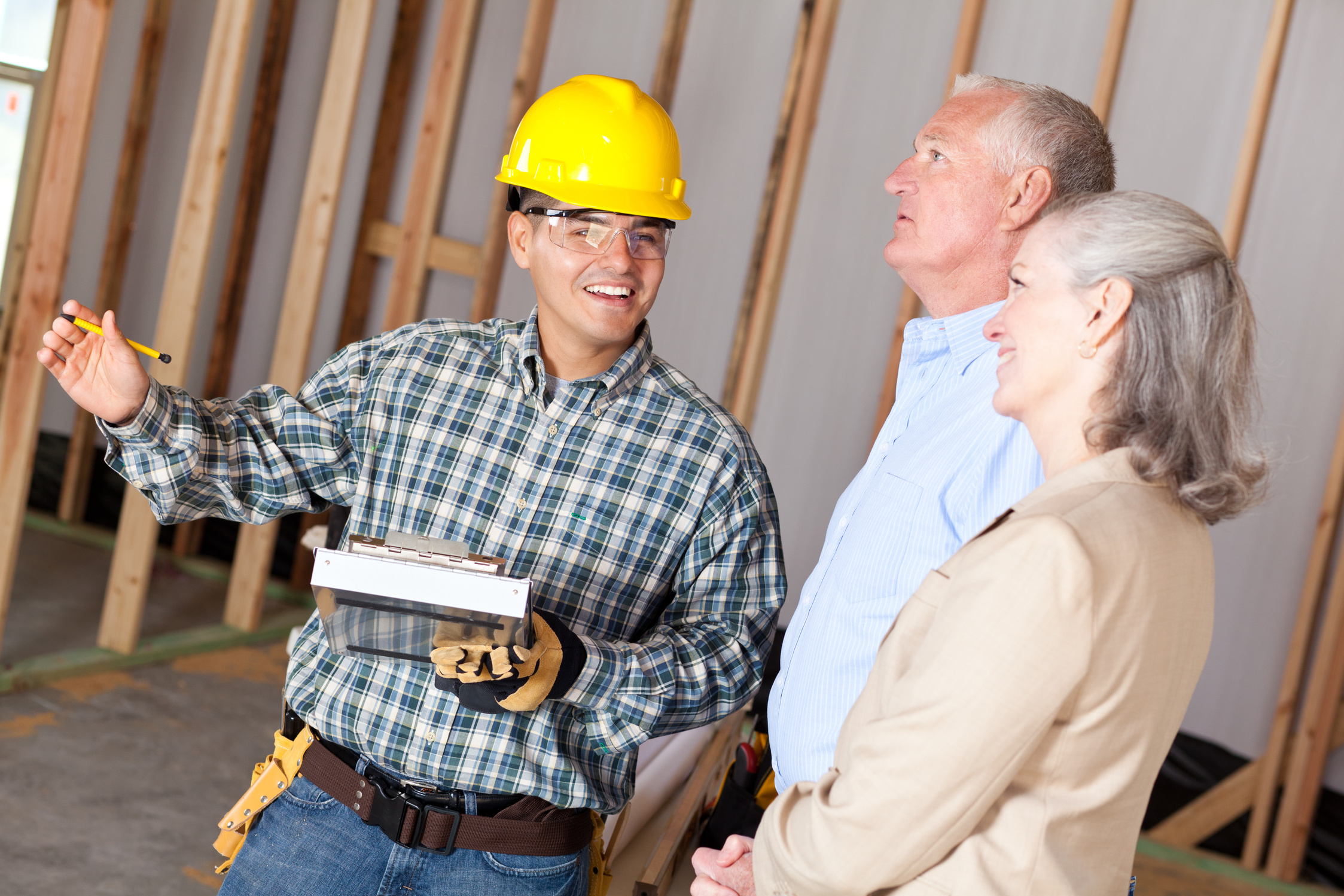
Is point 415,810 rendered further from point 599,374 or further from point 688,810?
point 688,810

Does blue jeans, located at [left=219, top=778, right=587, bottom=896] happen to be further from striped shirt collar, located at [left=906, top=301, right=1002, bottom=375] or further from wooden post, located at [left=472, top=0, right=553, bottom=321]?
wooden post, located at [left=472, top=0, right=553, bottom=321]

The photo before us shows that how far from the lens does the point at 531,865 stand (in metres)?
1.57

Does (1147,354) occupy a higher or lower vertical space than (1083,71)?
lower

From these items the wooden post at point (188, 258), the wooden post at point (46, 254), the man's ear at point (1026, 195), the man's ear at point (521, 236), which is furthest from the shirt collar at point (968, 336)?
the wooden post at point (188, 258)

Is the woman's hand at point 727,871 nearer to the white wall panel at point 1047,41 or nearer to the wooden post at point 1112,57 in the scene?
the wooden post at point 1112,57

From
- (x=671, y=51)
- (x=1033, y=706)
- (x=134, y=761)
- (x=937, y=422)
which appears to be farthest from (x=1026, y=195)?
(x=134, y=761)

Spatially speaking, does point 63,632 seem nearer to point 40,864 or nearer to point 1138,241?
point 40,864

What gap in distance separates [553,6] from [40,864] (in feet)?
11.5

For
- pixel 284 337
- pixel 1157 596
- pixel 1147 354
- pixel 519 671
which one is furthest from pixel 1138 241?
→ pixel 284 337

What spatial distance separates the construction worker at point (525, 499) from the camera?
155 cm

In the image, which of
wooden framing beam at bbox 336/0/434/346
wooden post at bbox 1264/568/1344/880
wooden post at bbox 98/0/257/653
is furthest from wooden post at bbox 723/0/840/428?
wooden post at bbox 1264/568/1344/880

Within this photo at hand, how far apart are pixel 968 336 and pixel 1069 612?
750 millimetres

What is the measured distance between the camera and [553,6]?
4438 mm

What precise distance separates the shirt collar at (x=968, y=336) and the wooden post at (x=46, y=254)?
268 cm
